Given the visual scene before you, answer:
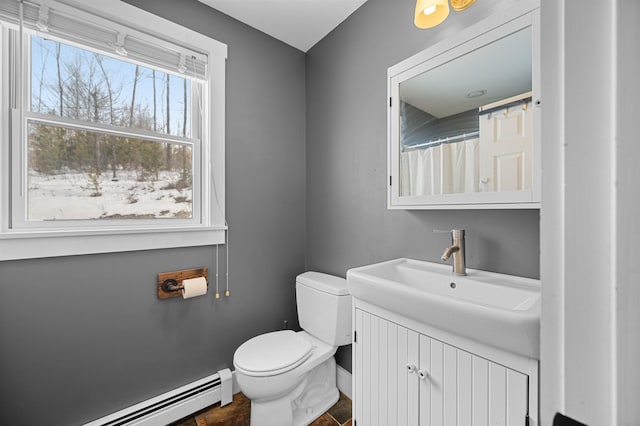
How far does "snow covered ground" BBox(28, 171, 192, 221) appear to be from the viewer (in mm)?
1274

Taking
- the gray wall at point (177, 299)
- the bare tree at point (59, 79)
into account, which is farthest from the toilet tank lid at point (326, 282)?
the bare tree at point (59, 79)

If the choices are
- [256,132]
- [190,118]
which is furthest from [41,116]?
[256,132]

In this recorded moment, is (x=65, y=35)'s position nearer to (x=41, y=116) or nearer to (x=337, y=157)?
A: (x=41, y=116)

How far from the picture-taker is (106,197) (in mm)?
1421

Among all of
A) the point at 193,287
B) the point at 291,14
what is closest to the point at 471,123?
the point at 291,14

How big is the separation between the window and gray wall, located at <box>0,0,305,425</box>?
10 cm

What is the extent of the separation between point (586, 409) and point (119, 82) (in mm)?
2025

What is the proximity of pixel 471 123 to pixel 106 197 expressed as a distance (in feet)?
5.70

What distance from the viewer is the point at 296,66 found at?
81.0 inches

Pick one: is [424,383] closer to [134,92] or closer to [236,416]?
[236,416]

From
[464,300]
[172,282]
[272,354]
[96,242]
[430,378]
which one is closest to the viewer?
[464,300]

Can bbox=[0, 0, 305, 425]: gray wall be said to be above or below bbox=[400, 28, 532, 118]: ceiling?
below

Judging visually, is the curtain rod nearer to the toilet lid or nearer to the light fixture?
the light fixture

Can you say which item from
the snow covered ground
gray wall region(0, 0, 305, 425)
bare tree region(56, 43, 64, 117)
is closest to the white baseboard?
gray wall region(0, 0, 305, 425)
